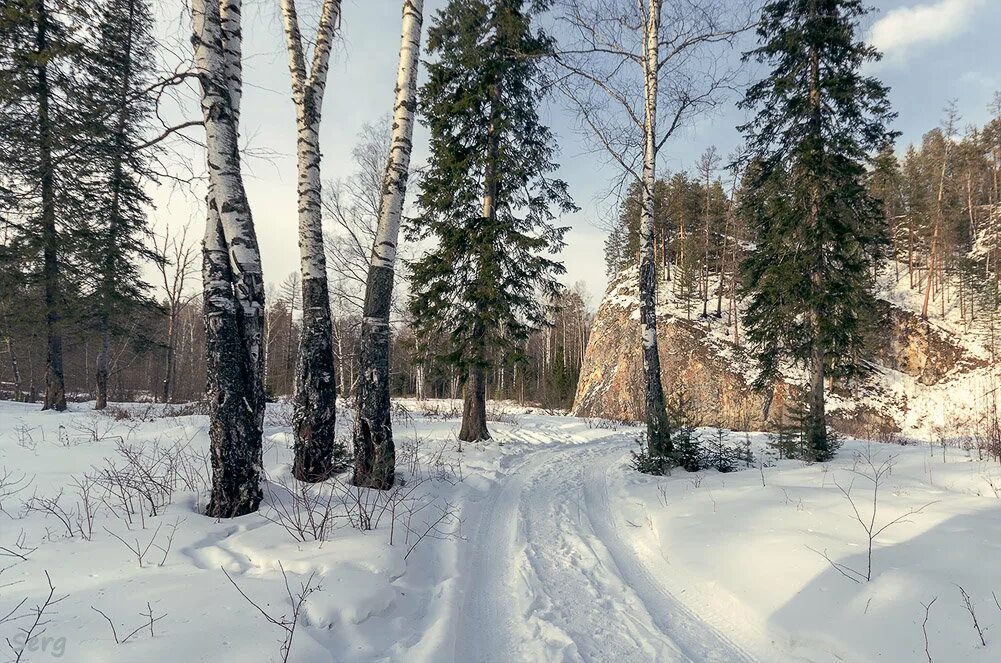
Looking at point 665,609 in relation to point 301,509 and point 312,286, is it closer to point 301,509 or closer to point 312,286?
point 301,509

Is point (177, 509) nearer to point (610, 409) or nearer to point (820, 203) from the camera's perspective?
point (820, 203)

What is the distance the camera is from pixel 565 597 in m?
3.32

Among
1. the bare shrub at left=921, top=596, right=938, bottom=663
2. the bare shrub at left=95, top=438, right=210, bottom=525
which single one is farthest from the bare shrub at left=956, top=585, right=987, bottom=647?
the bare shrub at left=95, top=438, right=210, bottom=525

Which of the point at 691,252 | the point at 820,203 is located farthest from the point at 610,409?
the point at 820,203

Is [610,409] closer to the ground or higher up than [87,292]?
closer to the ground

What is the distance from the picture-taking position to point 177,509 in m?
3.98

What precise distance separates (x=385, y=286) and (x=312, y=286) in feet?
3.85

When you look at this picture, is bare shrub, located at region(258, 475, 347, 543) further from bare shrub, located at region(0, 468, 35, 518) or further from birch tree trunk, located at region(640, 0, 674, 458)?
birch tree trunk, located at region(640, 0, 674, 458)

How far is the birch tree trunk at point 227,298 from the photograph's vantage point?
160 inches

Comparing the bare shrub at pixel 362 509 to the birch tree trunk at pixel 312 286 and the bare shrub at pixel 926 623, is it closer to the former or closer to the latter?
the birch tree trunk at pixel 312 286

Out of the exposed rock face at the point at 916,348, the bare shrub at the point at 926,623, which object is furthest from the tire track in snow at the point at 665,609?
the exposed rock face at the point at 916,348

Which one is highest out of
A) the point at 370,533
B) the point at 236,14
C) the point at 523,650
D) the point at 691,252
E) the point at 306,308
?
the point at 691,252

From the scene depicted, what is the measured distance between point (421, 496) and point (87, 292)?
48.6ft

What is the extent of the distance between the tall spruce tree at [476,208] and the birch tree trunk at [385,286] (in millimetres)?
4595
